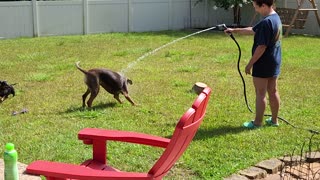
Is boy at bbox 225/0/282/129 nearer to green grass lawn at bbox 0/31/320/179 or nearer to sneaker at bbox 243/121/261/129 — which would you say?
sneaker at bbox 243/121/261/129

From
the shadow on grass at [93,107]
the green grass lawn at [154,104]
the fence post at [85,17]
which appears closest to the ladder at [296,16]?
the green grass lawn at [154,104]

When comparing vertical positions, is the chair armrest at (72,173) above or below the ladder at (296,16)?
below

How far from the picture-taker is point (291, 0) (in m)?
16.0

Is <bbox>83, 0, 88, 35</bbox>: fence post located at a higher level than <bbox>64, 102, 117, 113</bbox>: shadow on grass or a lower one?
higher

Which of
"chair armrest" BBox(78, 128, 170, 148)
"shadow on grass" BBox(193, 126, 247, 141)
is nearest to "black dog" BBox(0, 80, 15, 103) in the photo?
"shadow on grass" BBox(193, 126, 247, 141)

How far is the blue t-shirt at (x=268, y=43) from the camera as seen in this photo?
16.2 ft

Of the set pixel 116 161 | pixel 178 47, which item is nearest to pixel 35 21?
pixel 178 47

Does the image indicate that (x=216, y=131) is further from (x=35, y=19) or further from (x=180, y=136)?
(x=35, y=19)

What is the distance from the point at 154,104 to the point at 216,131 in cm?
136

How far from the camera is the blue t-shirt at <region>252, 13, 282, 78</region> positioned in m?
4.93

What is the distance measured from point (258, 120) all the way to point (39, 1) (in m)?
10.1

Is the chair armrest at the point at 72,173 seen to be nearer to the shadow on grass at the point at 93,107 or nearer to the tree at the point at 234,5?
the shadow on grass at the point at 93,107

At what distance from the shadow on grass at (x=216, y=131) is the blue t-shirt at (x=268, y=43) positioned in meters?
0.61

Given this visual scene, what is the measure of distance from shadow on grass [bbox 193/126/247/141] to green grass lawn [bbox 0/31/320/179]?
11 mm
